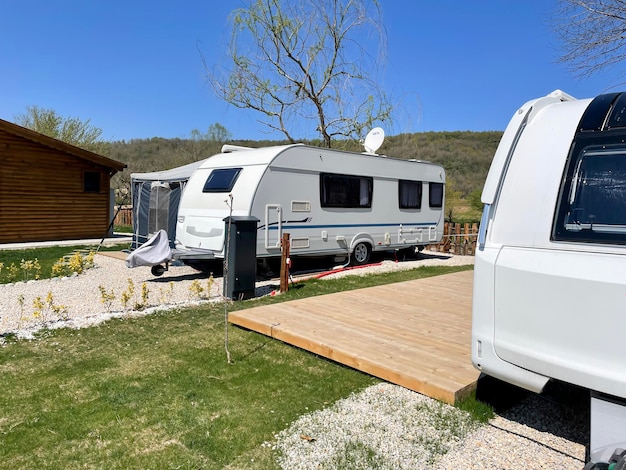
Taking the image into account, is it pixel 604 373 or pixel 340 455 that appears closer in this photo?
pixel 604 373

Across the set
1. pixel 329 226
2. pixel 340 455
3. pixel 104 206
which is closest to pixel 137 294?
pixel 329 226

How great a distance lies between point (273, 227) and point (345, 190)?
6.72 ft

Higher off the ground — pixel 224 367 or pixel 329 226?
pixel 329 226

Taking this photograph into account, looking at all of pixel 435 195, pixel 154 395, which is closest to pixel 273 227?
pixel 154 395

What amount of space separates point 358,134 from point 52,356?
1506 cm

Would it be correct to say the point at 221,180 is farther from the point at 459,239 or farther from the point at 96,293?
the point at 459,239

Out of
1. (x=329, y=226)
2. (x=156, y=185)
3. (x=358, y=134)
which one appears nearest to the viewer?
(x=329, y=226)

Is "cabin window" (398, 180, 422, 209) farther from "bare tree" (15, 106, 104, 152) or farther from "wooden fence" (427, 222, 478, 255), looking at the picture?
"bare tree" (15, 106, 104, 152)

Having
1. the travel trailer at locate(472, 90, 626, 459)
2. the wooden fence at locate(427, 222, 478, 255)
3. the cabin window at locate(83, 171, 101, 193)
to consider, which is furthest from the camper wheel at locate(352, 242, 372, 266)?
the cabin window at locate(83, 171, 101, 193)

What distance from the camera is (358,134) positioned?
17562 millimetres

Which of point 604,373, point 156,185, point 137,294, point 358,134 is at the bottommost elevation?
point 137,294

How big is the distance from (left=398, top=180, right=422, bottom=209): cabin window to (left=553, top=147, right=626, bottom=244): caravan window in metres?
8.67

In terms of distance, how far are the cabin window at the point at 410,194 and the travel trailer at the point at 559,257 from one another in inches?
328

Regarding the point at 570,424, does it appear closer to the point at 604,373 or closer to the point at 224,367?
the point at 604,373
